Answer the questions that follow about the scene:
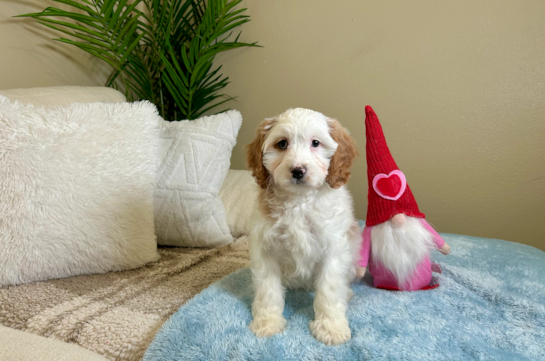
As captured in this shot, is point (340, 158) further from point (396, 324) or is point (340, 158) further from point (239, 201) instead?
point (239, 201)

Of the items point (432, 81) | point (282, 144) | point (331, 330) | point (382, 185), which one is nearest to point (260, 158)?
point (282, 144)

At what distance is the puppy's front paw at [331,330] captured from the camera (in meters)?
0.96

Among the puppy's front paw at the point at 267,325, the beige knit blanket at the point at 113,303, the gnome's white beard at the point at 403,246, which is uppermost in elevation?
the gnome's white beard at the point at 403,246

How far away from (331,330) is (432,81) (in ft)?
5.01

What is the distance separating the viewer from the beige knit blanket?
3.23 ft

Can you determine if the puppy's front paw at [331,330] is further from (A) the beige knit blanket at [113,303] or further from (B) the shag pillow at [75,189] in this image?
(B) the shag pillow at [75,189]

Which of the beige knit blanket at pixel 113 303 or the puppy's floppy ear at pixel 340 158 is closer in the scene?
the beige knit blanket at pixel 113 303

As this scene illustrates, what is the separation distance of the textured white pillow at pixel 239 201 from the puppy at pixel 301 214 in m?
0.67

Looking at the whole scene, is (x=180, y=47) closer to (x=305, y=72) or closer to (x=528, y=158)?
(x=305, y=72)

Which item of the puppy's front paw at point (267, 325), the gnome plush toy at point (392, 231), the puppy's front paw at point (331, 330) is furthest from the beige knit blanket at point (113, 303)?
the gnome plush toy at point (392, 231)

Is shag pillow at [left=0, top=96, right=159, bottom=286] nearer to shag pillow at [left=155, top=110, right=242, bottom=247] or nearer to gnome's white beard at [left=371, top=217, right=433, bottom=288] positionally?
shag pillow at [left=155, top=110, right=242, bottom=247]

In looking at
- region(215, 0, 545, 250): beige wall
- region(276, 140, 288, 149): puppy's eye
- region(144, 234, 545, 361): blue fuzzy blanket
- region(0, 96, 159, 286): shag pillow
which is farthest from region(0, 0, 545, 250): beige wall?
region(276, 140, 288, 149): puppy's eye

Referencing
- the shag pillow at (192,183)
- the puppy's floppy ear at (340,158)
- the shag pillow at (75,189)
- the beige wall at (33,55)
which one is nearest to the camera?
the puppy's floppy ear at (340,158)

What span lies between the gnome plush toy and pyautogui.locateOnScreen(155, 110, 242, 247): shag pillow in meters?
0.78
